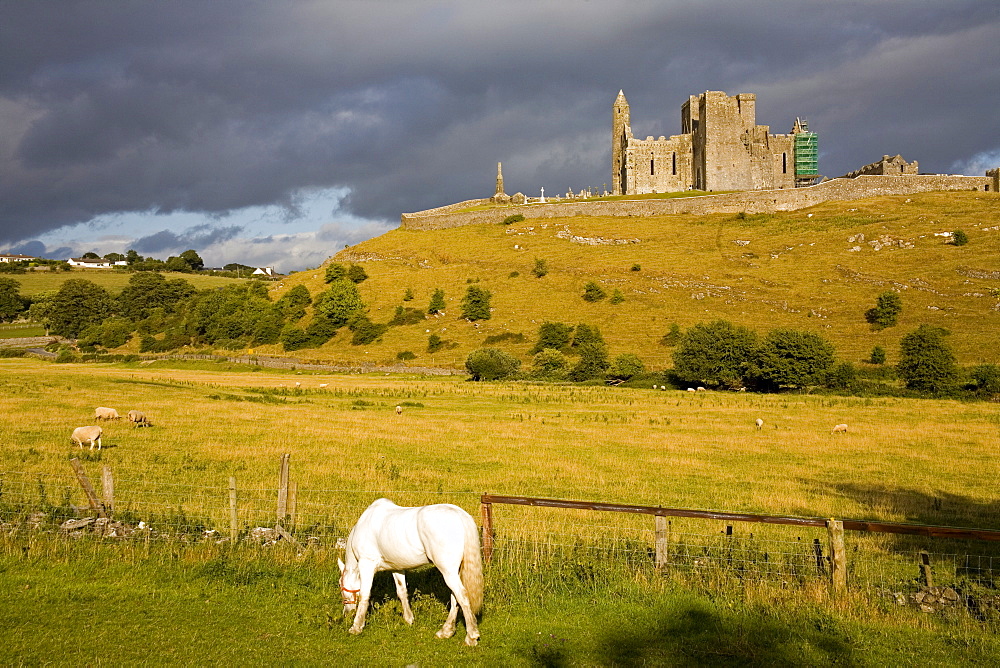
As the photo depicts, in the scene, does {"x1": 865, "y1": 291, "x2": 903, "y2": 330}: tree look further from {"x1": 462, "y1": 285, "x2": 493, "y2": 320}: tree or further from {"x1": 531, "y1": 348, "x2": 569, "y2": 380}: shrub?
{"x1": 462, "y1": 285, "x2": 493, "y2": 320}: tree

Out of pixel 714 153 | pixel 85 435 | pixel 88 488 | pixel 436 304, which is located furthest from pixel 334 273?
pixel 88 488

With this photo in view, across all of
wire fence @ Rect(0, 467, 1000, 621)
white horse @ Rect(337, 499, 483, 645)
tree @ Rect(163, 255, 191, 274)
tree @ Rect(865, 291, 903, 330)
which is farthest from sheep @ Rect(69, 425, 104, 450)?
tree @ Rect(163, 255, 191, 274)

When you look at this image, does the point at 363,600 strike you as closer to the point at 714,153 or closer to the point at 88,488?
the point at 88,488

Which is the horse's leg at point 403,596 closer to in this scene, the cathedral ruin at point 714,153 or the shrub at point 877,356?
the shrub at point 877,356

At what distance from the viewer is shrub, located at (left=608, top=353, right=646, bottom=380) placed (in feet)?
213

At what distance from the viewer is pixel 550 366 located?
68750 mm

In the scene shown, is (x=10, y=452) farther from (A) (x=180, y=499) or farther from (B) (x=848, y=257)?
(B) (x=848, y=257)

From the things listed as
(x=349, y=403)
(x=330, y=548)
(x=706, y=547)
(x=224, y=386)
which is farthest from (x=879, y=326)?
(x=330, y=548)

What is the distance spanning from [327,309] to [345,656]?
92.8m

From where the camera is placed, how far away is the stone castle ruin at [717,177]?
124m

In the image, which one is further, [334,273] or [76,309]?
[76,309]

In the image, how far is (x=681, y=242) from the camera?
112688mm

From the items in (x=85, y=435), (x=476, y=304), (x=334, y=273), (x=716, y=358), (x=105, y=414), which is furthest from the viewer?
(x=334, y=273)

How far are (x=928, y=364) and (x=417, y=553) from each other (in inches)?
2209
